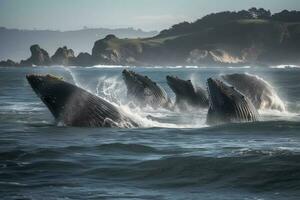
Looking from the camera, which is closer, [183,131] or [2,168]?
[2,168]

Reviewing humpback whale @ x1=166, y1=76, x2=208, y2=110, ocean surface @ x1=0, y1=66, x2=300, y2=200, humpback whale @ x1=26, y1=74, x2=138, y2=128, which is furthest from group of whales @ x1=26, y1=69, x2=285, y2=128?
humpback whale @ x1=166, y1=76, x2=208, y2=110

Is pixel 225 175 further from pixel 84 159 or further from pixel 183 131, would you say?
pixel 183 131

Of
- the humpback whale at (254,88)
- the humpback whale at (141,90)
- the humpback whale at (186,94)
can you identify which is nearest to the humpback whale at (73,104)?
the humpback whale at (254,88)

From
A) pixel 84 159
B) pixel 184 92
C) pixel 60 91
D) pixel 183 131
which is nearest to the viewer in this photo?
pixel 84 159

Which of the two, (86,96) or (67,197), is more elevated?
(86,96)

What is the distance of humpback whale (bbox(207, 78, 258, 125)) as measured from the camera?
69.1ft

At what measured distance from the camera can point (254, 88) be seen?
2873 centimetres

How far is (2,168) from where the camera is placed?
14.3 metres

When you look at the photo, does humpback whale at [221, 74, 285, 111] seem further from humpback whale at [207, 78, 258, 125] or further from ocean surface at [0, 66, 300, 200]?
humpback whale at [207, 78, 258, 125]

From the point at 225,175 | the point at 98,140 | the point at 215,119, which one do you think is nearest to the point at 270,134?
the point at 215,119

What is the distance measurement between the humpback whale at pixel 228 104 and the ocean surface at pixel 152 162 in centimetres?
40

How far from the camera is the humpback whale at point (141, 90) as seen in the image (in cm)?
3006

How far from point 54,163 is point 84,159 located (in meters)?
0.77

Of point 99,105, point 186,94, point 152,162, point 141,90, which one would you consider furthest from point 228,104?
point 141,90
